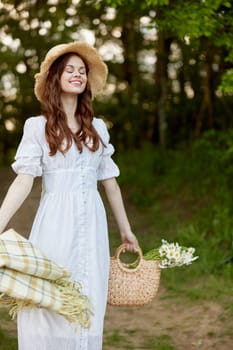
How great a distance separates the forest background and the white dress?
7.92ft

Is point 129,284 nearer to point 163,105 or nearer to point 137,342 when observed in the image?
point 137,342

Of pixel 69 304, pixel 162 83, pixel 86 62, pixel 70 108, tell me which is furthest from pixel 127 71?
pixel 69 304

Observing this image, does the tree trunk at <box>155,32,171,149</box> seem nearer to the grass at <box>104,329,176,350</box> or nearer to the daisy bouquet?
the grass at <box>104,329,176,350</box>

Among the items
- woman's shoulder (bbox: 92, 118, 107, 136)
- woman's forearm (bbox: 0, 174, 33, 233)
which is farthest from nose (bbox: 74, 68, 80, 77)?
woman's forearm (bbox: 0, 174, 33, 233)

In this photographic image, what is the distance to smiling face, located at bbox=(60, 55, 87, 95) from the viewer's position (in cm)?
368

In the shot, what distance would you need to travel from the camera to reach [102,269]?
12.2 feet

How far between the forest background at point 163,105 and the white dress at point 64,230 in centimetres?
241

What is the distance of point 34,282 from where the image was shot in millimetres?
3355

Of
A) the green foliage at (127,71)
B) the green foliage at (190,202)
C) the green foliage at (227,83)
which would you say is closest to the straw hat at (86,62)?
the green foliage at (227,83)

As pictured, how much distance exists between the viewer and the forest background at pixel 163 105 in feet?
22.0

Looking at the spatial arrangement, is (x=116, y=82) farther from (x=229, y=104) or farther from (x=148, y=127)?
(x=229, y=104)

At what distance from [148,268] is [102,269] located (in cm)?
34

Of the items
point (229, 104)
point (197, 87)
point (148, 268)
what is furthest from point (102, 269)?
point (197, 87)

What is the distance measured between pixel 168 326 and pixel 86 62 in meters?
2.62
